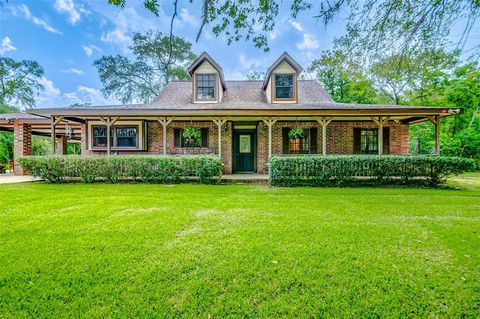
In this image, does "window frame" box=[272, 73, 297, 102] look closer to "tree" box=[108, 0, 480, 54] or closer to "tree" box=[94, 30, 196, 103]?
"tree" box=[108, 0, 480, 54]

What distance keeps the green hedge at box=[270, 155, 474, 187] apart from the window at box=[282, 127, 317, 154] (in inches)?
115

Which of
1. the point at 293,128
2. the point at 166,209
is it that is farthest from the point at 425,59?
the point at 293,128

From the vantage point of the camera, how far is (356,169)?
904 centimetres

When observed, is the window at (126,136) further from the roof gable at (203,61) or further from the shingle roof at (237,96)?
the roof gable at (203,61)

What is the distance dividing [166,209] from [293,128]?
834cm

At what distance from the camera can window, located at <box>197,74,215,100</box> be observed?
12.5m

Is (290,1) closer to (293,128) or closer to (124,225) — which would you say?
(124,225)

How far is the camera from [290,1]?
11.8ft

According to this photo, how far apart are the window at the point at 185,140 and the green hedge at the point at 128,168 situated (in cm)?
261

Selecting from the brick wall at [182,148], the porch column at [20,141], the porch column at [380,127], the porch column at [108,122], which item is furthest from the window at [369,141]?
the porch column at [20,141]

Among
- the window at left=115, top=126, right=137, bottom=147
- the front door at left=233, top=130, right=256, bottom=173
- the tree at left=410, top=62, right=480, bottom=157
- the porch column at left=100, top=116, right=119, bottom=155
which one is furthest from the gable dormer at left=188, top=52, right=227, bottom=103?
the tree at left=410, top=62, right=480, bottom=157

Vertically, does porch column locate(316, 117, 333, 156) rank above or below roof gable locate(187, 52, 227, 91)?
below

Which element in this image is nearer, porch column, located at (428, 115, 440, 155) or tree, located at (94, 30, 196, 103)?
porch column, located at (428, 115, 440, 155)

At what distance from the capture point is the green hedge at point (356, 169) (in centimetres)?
898
